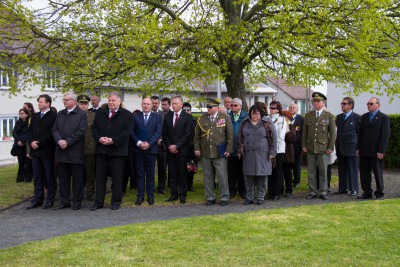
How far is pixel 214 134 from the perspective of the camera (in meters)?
9.88

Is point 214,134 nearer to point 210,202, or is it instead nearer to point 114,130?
point 210,202

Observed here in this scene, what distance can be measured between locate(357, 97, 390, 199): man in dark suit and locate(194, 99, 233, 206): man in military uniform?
8.89ft

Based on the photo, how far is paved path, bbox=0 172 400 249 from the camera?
7.59 metres

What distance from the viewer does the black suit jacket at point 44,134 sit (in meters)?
9.92

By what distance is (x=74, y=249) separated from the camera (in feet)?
20.9

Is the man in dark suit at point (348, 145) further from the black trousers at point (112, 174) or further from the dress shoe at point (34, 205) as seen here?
the dress shoe at point (34, 205)

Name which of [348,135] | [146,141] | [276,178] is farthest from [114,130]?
[348,135]

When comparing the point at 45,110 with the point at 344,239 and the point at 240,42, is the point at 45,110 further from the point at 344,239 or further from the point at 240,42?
the point at 344,239

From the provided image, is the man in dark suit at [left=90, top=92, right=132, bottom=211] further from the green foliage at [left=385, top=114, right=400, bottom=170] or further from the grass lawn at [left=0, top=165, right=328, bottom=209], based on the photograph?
the green foliage at [left=385, top=114, right=400, bottom=170]

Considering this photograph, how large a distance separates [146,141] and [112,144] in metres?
0.78

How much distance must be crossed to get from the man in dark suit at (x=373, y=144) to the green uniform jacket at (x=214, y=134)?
2.71 metres

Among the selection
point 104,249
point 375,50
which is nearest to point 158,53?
point 375,50

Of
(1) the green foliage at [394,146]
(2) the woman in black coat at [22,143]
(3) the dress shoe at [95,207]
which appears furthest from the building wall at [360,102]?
(3) the dress shoe at [95,207]

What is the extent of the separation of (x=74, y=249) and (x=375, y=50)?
9.16 m
